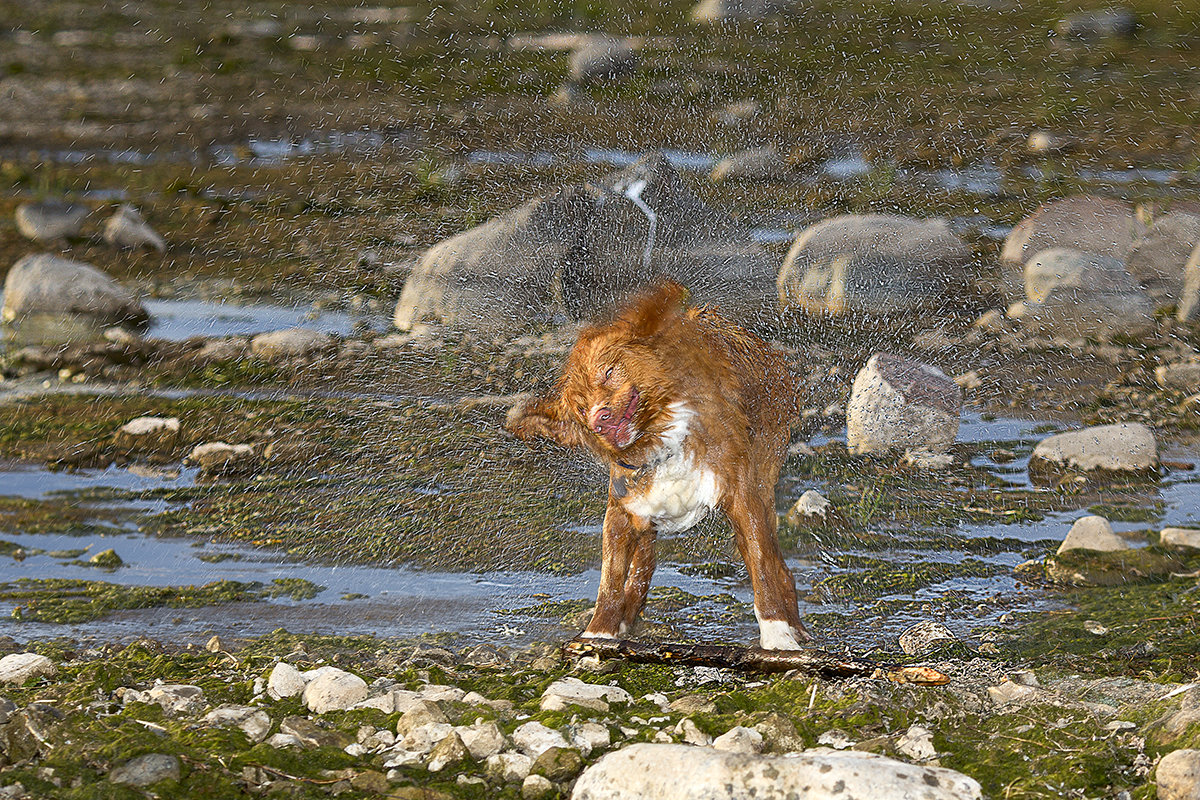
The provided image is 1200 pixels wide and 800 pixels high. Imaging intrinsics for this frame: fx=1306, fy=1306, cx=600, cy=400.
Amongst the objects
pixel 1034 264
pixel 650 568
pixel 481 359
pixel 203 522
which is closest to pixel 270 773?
pixel 650 568

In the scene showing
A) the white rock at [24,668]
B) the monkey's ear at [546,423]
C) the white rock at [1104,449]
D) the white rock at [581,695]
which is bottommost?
the white rock at [24,668]

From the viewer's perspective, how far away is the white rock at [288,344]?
353 inches

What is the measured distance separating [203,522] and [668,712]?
132 inches

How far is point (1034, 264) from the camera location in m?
10.1

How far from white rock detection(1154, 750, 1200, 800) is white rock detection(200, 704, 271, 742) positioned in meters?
2.62

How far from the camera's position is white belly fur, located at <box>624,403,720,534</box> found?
446 centimetres

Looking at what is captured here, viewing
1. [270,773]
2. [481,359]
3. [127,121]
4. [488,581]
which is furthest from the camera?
[127,121]

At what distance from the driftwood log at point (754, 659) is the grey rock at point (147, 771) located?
157 centimetres

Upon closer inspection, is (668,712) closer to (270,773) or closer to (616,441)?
(616,441)

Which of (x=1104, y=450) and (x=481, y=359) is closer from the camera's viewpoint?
(x=1104, y=450)

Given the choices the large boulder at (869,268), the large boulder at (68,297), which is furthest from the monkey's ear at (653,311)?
the large boulder at (68,297)

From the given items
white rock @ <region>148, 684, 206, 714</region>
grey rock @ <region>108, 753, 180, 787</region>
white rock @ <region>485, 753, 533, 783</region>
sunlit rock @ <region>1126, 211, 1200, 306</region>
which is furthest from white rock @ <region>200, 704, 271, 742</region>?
sunlit rock @ <region>1126, 211, 1200, 306</region>

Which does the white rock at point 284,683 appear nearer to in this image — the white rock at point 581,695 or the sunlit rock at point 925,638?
the white rock at point 581,695

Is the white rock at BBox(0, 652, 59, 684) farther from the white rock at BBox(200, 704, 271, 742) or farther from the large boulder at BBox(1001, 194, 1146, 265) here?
the large boulder at BBox(1001, 194, 1146, 265)
